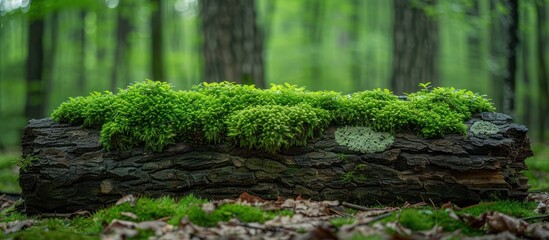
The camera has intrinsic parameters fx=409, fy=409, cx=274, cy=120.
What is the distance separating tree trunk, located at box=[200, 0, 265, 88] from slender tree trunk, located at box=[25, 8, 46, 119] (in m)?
8.28

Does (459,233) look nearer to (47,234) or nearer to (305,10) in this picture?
(47,234)

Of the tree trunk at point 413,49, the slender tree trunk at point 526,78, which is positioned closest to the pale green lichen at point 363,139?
the tree trunk at point 413,49

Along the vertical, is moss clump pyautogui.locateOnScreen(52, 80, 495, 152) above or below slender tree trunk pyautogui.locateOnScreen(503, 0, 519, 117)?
below

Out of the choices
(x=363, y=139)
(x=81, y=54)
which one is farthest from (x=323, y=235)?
(x=81, y=54)

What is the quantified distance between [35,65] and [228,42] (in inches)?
354

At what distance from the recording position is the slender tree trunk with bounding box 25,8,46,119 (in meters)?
12.6

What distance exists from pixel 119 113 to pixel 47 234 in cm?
150

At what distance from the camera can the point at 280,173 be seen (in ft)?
12.4

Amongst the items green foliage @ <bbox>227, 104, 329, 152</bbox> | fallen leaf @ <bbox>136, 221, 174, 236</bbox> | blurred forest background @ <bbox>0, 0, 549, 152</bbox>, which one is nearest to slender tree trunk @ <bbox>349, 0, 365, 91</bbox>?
blurred forest background @ <bbox>0, 0, 549, 152</bbox>

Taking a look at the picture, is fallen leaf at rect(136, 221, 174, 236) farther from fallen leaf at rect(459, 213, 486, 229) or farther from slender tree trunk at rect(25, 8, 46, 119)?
slender tree trunk at rect(25, 8, 46, 119)

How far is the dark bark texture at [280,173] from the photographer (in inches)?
148

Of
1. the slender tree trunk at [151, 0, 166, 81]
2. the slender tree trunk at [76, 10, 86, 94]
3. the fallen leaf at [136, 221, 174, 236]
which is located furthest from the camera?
the slender tree trunk at [76, 10, 86, 94]

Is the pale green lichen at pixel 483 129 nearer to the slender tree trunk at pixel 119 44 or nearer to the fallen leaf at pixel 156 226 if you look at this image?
the fallen leaf at pixel 156 226

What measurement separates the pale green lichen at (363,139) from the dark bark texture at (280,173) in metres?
0.06
